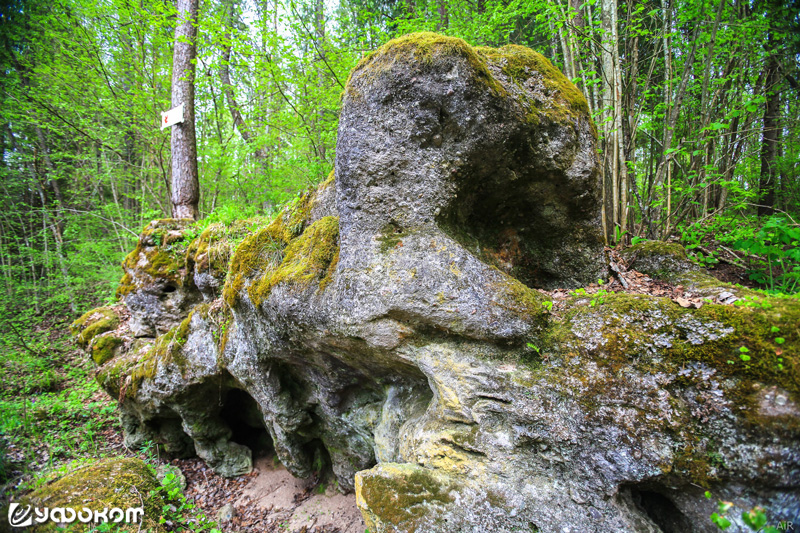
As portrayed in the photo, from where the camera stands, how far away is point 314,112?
25.4 feet

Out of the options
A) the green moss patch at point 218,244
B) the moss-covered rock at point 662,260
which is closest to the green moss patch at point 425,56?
the moss-covered rock at point 662,260

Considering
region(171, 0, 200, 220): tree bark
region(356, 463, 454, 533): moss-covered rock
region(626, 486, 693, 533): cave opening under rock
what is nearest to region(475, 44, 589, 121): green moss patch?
region(626, 486, 693, 533): cave opening under rock

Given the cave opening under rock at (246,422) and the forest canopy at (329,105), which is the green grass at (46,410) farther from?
the forest canopy at (329,105)

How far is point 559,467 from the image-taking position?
7.63 feet

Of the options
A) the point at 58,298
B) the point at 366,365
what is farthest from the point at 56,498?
the point at 58,298

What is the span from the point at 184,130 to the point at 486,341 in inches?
321

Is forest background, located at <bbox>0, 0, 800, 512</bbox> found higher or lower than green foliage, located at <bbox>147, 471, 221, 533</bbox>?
higher

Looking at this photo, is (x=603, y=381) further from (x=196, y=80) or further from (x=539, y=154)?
(x=196, y=80)

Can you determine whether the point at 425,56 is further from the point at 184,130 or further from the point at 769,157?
the point at 769,157

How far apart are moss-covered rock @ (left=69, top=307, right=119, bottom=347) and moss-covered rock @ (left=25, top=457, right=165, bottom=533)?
12.0 ft

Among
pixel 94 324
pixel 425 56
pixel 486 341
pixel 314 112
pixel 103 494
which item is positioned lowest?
pixel 103 494

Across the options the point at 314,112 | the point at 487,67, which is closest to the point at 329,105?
the point at 314,112

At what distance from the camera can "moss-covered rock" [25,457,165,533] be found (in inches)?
140

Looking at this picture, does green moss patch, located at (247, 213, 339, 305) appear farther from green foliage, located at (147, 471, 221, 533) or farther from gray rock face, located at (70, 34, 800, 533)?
green foliage, located at (147, 471, 221, 533)
